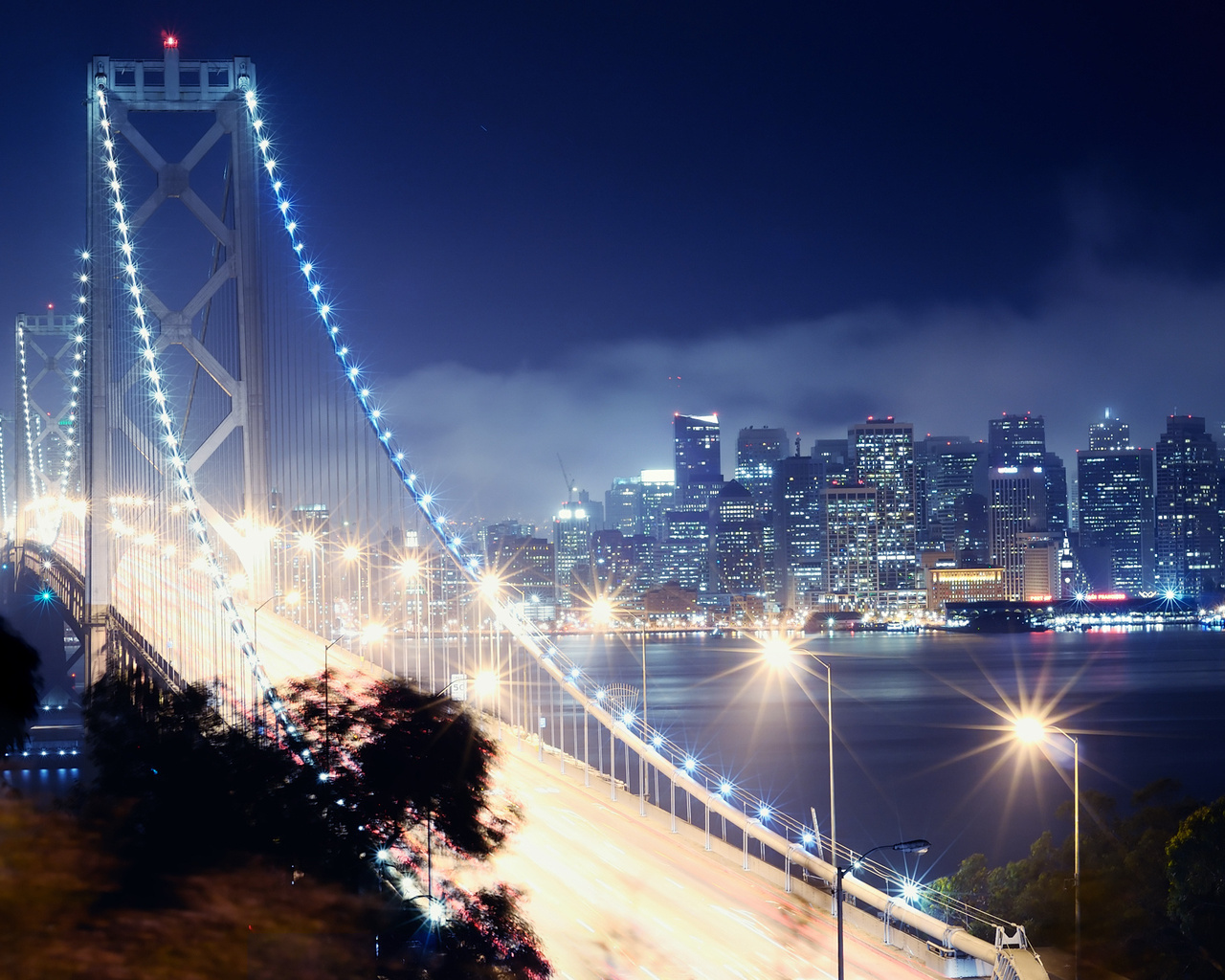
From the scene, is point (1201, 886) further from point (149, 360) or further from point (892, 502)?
point (892, 502)

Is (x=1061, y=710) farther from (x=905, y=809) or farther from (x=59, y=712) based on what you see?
(x=59, y=712)

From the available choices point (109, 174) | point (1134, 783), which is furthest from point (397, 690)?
point (1134, 783)

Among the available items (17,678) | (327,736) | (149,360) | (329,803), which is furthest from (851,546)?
(17,678)

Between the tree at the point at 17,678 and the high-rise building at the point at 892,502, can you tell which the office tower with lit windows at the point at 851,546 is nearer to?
the high-rise building at the point at 892,502

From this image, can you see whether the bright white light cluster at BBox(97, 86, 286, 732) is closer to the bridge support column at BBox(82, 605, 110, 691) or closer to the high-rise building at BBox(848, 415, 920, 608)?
the bridge support column at BBox(82, 605, 110, 691)

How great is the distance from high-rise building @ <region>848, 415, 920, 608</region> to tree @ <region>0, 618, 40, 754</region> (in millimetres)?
147525

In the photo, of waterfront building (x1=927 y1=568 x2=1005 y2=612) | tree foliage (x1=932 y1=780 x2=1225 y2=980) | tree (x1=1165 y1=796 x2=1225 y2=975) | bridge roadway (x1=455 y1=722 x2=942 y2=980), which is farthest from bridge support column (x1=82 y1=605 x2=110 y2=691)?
waterfront building (x1=927 y1=568 x2=1005 y2=612)

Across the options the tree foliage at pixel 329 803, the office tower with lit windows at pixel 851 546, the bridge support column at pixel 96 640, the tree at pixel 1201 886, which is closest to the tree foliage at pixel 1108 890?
the tree at pixel 1201 886

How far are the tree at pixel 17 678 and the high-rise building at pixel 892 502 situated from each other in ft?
484

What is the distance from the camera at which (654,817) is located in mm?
19297

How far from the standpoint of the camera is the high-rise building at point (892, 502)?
5906 inches

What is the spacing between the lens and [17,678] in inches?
156

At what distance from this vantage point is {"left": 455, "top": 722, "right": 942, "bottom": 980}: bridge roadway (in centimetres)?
1119

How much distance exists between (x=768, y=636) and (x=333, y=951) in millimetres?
113953
